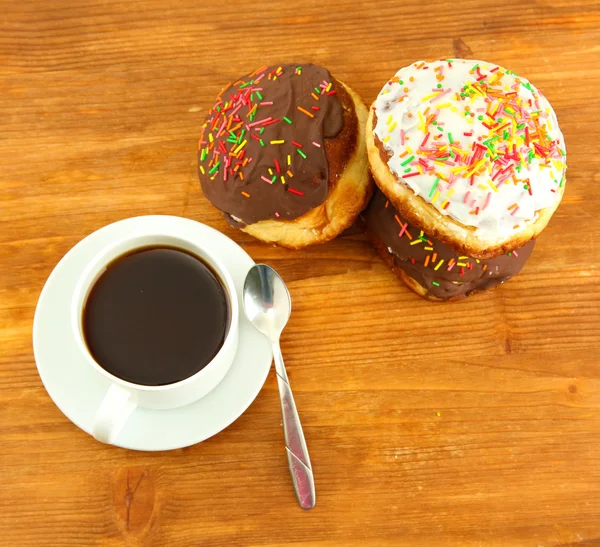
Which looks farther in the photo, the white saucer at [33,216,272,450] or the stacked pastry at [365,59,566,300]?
the white saucer at [33,216,272,450]

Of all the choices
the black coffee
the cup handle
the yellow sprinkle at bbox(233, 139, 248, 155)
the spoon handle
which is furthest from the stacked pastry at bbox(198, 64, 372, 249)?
the cup handle

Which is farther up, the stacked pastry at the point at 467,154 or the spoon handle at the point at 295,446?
the stacked pastry at the point at 467,154

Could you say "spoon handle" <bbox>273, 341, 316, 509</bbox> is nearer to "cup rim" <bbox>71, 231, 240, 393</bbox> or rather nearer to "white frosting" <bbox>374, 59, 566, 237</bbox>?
A: "cup rim" <bbox>71, 231, 240, 393</bbox>

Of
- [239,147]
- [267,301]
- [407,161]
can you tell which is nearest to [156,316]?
[267,301]

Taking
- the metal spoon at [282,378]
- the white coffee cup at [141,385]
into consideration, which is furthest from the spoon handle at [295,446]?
the white coffee cup at [141,385]

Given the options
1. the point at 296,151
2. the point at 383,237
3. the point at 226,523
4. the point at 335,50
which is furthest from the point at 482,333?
the point at 335,50

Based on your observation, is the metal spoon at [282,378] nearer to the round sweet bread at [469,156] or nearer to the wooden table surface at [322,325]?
the wooden table surface at [322,325]
